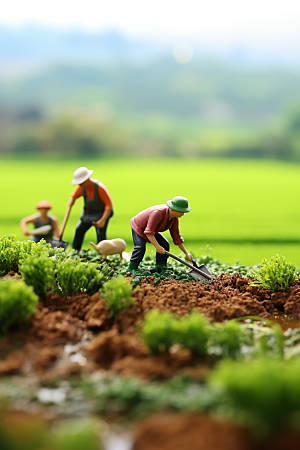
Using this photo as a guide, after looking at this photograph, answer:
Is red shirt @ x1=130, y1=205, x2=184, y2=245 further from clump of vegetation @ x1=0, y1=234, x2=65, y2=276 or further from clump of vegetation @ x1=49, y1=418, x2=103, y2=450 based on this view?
clump of vegetation @ x1=49, y1=418, x2=103, y2=450

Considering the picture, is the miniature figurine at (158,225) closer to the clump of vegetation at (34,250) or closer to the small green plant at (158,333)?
the clump of vegetation at (34,250)

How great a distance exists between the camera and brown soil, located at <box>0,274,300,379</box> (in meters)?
4.07

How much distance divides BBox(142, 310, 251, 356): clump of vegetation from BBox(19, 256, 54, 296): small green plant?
5.49 ft

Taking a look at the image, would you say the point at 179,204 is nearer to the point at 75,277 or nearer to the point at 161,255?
the point at 161,255

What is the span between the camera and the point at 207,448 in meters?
2.95

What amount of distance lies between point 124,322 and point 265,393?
7.44ft

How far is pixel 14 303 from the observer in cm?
450

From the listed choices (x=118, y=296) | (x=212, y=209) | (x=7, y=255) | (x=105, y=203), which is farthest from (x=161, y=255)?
(x=212, y=209)


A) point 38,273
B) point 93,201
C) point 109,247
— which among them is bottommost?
point 109,247

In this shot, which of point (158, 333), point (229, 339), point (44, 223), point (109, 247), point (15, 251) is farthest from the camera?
point (44, 223)

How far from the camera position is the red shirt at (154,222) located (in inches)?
254

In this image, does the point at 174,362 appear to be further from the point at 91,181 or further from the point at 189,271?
the point at 91,181

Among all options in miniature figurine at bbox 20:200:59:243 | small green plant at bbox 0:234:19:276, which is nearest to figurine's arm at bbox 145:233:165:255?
small green plant at bbox 0:234:19:276

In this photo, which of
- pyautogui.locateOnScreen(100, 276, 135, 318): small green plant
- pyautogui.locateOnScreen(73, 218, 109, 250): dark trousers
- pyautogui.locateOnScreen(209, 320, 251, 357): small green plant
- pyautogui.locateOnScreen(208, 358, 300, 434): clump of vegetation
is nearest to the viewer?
pyautogui.locateOnScreen(208, 358, 300, 434): clump of vegetation
